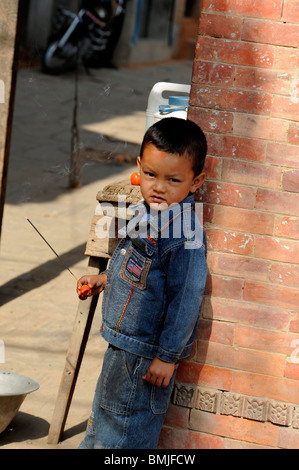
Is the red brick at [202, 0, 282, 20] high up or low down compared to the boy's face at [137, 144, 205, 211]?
up

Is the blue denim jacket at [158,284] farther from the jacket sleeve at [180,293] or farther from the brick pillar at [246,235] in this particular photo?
the brick pillar at [246,235]

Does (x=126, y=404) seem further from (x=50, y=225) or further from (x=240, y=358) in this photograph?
(x=50, y=225)

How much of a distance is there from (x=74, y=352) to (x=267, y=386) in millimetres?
804

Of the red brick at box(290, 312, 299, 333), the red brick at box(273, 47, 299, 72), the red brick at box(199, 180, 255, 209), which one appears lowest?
the red brick at box(290, 312, 299, 333)

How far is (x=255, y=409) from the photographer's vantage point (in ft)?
8.63

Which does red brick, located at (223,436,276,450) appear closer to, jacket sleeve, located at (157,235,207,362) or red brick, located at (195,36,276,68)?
jacket sleeve, located at (157,235,207,362)

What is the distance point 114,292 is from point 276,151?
746 mm

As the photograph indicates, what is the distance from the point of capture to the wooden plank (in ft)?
9.41

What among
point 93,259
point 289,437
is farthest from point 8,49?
point 289,437

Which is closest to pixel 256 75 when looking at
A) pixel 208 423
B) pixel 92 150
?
pixel 208 423

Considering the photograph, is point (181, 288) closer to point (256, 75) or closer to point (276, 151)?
point (276, 151)

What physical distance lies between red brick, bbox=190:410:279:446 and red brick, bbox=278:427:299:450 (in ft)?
0.06

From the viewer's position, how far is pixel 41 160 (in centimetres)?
828

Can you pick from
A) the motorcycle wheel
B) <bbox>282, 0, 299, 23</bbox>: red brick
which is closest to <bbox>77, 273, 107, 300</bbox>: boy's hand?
<bbox>282, 0, 299, 23</bbox>: red brick
